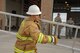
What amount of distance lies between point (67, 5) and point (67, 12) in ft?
3.74

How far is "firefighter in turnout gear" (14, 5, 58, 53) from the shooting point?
16.0 feet

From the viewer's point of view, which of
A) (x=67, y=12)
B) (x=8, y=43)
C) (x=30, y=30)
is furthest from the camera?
(x=67, y=12)

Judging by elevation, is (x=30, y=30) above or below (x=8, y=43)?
above

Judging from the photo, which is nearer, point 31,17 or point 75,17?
point 31,17

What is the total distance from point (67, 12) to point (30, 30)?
1997 centimetres

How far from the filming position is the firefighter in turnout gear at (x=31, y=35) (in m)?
4.89

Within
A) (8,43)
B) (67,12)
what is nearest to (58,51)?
(8,43)

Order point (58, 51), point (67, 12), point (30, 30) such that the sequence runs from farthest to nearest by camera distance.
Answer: point (67, 12), point (58, 51), point (30, 30)

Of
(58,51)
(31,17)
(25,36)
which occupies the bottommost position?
(58,51)

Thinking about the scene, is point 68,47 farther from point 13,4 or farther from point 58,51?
point 13,4

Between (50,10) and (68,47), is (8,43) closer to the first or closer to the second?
(68,47)

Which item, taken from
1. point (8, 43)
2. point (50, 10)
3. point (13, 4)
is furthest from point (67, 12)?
point (8, 43)

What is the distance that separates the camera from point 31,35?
492 cm

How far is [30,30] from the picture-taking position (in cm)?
495
